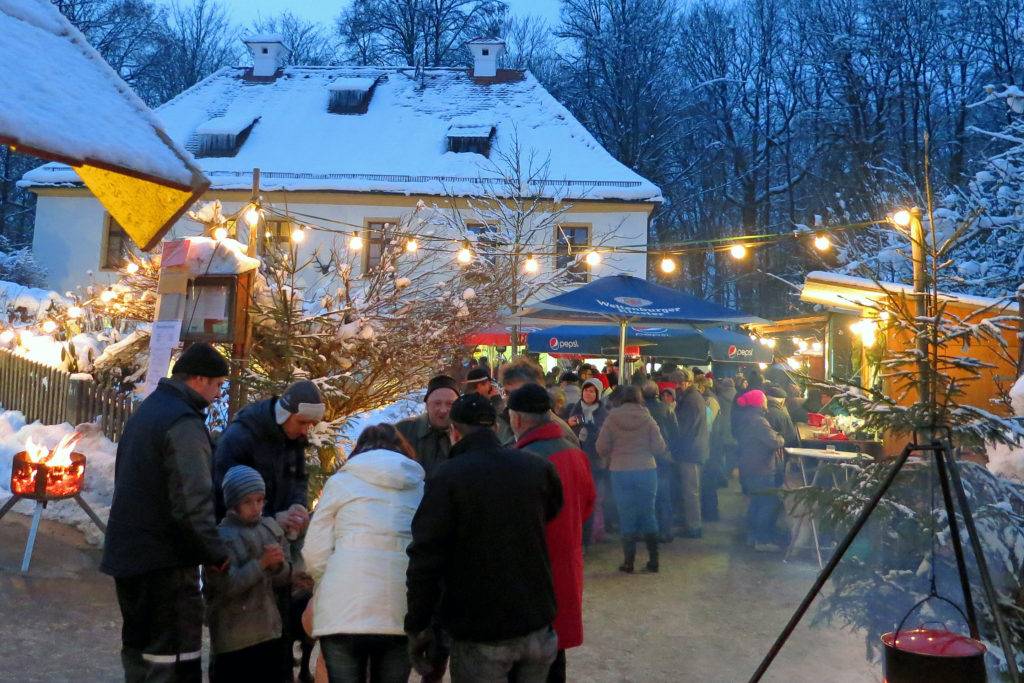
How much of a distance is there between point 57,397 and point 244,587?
9300 mm

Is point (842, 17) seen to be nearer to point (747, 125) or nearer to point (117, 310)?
point (747, 125)

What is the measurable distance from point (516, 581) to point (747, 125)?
36182 millimetres

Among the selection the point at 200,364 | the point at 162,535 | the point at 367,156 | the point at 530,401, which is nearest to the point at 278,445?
the point at 200,364

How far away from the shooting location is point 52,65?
11.1ft

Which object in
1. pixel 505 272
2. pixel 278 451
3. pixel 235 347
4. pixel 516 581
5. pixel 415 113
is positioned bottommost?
pixel 516 581

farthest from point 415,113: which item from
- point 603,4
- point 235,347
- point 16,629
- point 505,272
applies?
point 16,629

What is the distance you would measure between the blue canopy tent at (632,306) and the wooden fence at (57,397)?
4955 mm

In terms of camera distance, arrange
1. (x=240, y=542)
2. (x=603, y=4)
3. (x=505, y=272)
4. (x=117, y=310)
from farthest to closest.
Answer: (x=603, y=4) < (x=505, y=272) < (x=117, y=310) < (x=240, y=542)

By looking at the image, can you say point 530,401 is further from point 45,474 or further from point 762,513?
point 762,513

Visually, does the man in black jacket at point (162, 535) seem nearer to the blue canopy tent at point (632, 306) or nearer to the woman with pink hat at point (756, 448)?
the blue canopy tent at point (632, 306)

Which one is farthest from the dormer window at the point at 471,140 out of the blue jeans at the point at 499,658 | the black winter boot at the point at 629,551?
the blue jeans at the point at 499,658

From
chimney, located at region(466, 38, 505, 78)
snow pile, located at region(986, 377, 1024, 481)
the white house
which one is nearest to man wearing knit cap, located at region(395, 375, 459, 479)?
snow pile, located at region(986, 377, 1024, 481)

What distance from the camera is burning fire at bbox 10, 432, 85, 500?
7395 millimetres

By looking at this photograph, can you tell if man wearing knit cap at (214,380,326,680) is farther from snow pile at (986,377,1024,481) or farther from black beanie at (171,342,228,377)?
snow pile at (986,377,1024,481)
